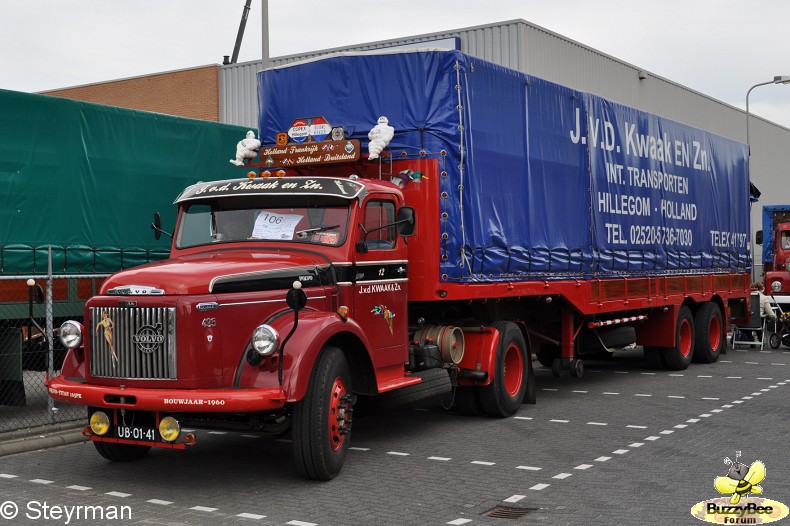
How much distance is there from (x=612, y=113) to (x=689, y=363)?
5190 mm

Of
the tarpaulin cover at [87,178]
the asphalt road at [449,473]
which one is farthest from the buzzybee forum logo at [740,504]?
the tarpaulin cover at [87,178]

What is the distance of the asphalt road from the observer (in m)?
7.15

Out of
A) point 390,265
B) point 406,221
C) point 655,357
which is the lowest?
point 655,357

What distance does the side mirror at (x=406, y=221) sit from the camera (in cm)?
938

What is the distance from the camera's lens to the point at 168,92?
37469 millimetres

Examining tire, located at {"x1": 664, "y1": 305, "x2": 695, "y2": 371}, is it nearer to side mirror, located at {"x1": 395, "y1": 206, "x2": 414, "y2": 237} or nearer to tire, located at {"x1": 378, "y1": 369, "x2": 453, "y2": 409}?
tire, located at {"x1": 378, "y1": 369, "x2": 453, "y2": 409}

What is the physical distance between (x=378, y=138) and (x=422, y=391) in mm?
3928

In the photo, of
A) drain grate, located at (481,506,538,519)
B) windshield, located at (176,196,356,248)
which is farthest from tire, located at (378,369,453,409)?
drain grate, located at (481,506,538,519)

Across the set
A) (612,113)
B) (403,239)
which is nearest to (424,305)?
(403,239)

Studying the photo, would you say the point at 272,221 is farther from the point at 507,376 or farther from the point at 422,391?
the point at 422,391

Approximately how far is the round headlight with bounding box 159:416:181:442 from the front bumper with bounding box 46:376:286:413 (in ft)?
0.31

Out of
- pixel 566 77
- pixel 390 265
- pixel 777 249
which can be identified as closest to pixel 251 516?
pixel 390 265

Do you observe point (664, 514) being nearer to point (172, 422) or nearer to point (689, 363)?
point (172, 422)

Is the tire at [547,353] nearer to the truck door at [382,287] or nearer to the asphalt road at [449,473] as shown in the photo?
the asphalt road at [449,473]
